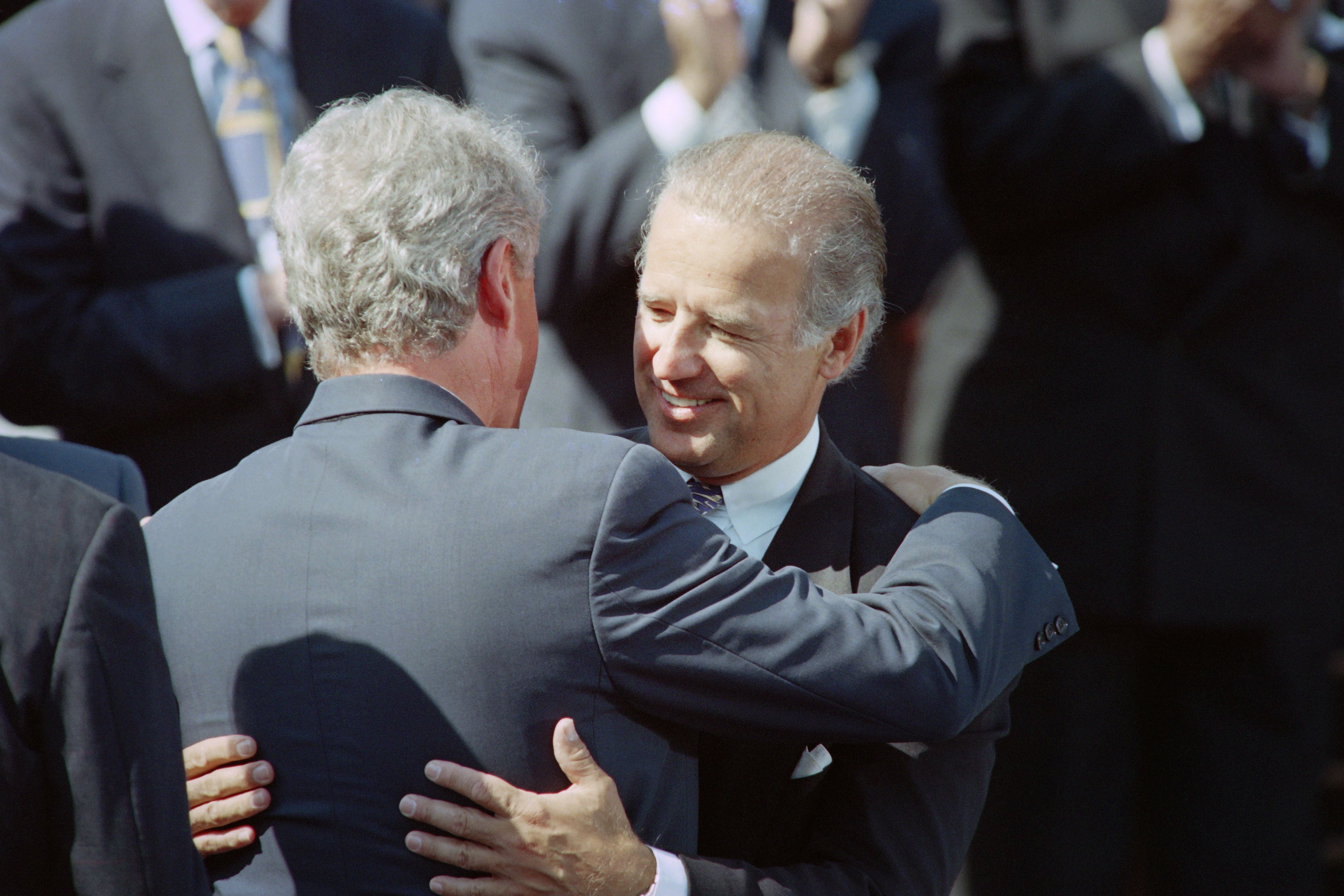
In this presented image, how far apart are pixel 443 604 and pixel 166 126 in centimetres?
200

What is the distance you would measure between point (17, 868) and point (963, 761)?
4.24 ft

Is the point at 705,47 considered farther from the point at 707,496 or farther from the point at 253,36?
the point at 707,496

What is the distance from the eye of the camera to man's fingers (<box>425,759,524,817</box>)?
72.8 inches

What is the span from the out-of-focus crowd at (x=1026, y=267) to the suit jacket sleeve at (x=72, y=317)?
0.01 metres

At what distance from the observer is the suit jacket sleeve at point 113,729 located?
5.01 feet

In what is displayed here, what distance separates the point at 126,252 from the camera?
3.43 meters

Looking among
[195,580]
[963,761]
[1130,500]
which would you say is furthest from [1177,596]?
[195,580]

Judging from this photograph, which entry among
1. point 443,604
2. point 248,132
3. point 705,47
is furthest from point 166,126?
point 443,604

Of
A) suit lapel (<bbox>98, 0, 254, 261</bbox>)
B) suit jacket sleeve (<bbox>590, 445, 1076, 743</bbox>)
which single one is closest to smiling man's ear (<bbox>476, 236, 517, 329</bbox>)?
suit jacket sleeve (<bbox>590, 445, 1076, 743</bbox>)

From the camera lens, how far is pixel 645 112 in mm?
3504

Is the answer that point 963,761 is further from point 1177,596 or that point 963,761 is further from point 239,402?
point 239,402

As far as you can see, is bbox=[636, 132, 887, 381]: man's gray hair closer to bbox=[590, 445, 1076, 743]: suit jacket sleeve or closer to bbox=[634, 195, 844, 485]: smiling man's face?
bbox=[634, 195, 844, 485]: smiling man's face

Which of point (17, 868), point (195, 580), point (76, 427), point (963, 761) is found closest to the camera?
point (17, 868)

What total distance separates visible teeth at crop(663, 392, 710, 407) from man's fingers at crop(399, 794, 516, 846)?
0.87 m
